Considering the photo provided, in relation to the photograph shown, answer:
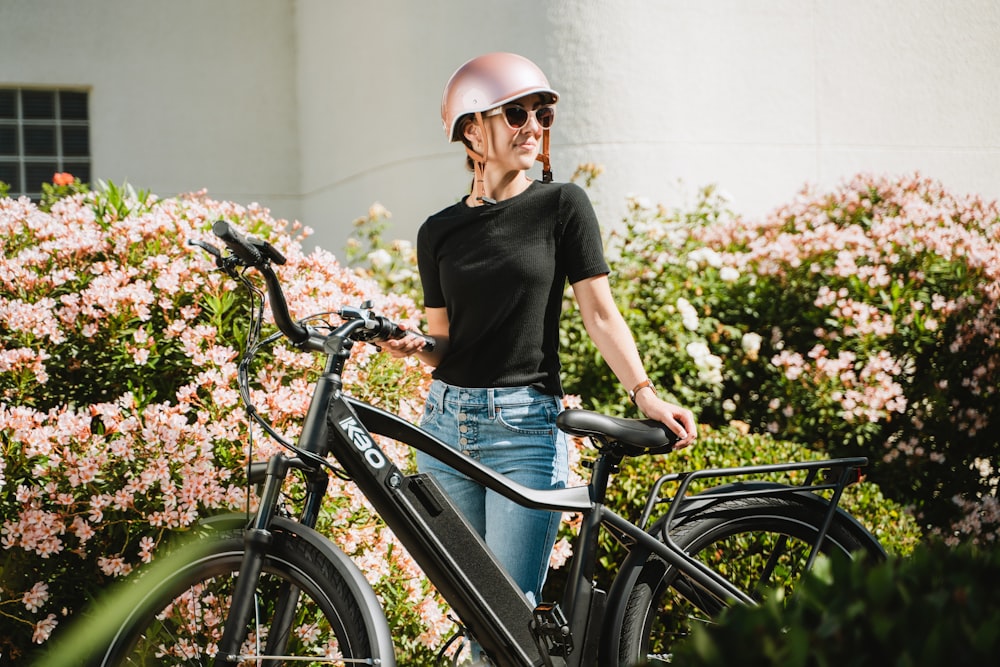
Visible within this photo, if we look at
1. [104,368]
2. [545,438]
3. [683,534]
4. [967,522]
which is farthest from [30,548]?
[967,522]

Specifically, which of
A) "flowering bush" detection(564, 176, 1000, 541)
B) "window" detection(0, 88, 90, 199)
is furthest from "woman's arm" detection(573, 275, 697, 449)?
"window" detection(0, 88, 90, 199)

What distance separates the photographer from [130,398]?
3141 mm

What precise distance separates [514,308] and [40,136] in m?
7.84

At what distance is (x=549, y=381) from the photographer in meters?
2.67

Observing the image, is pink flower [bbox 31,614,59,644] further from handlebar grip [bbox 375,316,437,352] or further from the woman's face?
the woman's face

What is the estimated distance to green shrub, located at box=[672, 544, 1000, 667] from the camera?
1353 millimetres

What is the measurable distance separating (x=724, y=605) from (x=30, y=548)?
6.82 ft

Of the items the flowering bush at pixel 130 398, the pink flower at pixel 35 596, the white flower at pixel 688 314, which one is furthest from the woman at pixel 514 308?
the white flower at pixel 688 314

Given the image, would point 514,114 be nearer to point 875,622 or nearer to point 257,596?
point 257,596

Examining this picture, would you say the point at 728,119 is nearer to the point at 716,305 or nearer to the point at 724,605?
the point at 716,305

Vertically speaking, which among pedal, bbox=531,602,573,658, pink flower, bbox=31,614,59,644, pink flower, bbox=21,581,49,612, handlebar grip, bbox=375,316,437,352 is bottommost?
pink flower, bbox=31,614,59,644

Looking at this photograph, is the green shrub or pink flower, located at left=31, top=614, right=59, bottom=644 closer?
the green shrub

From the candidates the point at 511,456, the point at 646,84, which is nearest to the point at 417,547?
the point at 511,456

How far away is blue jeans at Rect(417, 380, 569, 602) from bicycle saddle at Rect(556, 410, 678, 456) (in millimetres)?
148
